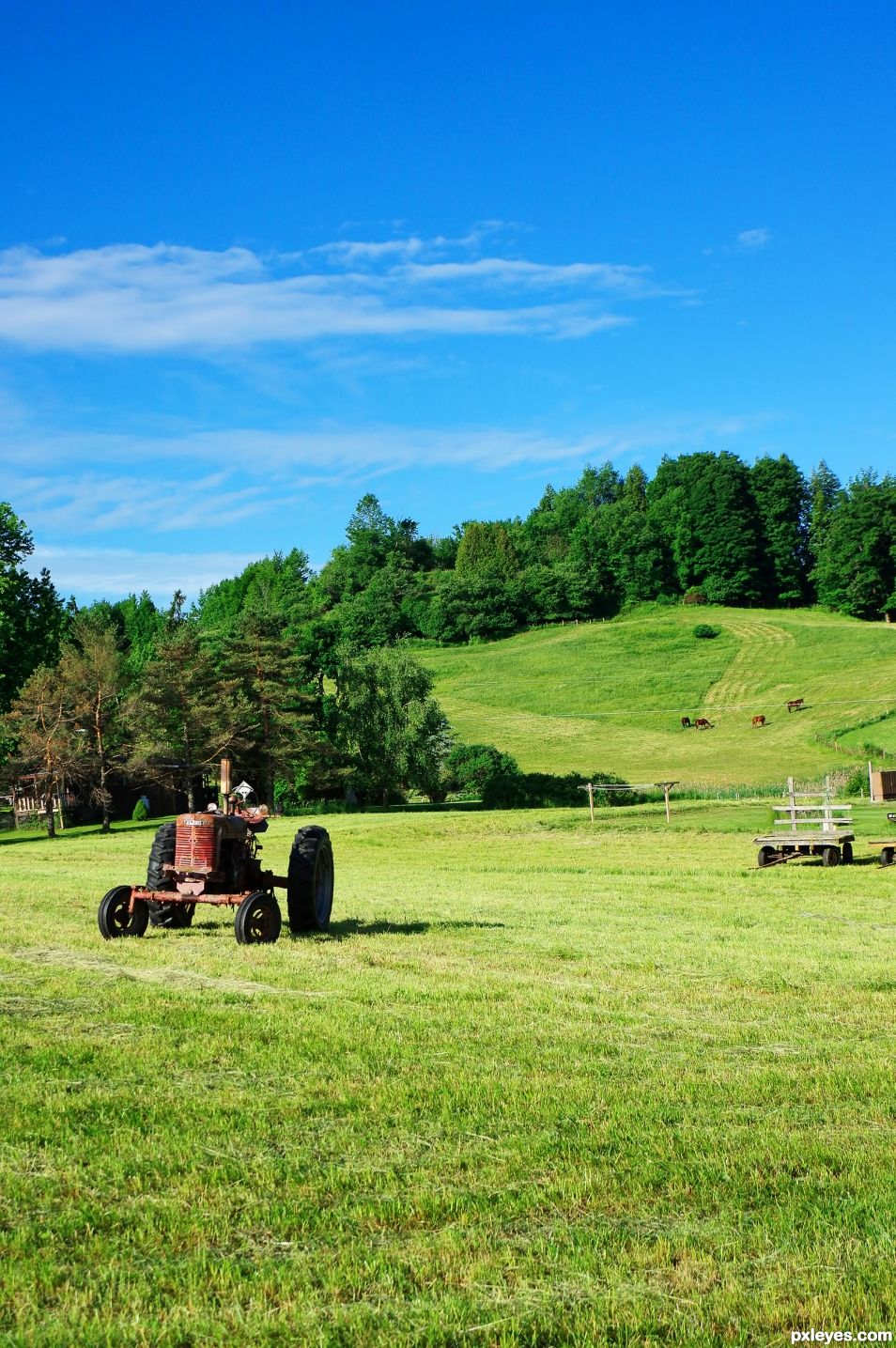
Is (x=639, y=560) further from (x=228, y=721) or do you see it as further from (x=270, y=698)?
(x=228, y=721)

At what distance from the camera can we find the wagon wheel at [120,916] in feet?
45.7

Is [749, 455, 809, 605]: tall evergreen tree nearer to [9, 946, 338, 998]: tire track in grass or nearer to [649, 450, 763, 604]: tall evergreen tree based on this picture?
[649, 450, 763, 604]: tall evergreen tree

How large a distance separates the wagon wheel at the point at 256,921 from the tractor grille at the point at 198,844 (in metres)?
0.75

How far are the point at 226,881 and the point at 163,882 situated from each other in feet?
2.84

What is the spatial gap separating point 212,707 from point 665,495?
8769cm

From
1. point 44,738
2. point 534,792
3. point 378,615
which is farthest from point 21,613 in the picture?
point 378,615

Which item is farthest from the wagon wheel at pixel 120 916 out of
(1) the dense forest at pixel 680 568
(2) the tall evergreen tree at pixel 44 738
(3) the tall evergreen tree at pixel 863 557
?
(3) the tall evergreen tree at pixel 863 557

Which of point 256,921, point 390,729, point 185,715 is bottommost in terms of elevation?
point 256,921

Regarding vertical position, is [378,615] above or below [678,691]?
above

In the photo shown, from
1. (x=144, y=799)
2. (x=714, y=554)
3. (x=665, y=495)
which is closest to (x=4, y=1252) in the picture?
(x=144, y=799)

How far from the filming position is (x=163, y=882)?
47.6 ft

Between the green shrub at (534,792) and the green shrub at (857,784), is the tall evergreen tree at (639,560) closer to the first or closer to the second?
the green shrub at (534,792)

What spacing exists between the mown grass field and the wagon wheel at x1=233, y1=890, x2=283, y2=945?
329 mm

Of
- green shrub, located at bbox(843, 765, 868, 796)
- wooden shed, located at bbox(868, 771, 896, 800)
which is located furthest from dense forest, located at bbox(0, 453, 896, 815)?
wooden shed, located at bbox(868, 771, 896, 800)
